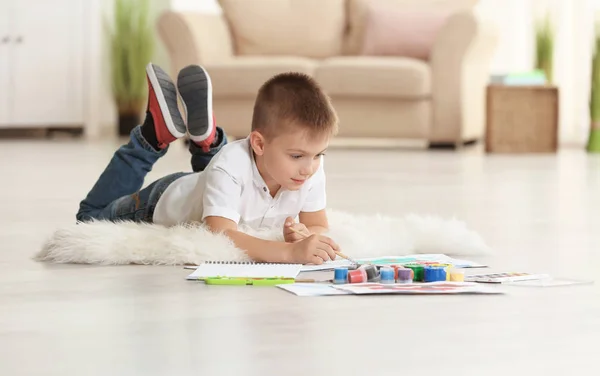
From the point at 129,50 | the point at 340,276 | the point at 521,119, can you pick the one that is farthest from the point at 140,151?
the point at 129,50

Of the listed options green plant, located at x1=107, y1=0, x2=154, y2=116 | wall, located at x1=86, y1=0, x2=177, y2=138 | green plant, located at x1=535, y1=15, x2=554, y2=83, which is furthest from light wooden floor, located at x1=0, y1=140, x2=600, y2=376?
wall, located at x1=86, y1=0, x2=177, y2=138

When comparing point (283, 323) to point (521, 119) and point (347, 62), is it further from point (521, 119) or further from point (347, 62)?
point (521, 119)

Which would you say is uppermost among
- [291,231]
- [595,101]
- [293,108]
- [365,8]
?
[365,8]

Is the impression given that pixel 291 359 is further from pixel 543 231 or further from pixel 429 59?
pixel 429 59

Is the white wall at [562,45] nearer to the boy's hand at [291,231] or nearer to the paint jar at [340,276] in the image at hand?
the boy's hand at [291,231]

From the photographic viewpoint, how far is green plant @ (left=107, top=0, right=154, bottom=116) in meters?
7.32

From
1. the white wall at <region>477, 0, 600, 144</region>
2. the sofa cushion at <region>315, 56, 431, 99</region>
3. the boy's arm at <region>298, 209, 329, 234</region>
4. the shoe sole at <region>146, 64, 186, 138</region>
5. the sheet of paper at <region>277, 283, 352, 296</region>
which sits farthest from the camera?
the white wall at <region>477, 0, 600, 144</region>

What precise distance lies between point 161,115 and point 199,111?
0.08 meters

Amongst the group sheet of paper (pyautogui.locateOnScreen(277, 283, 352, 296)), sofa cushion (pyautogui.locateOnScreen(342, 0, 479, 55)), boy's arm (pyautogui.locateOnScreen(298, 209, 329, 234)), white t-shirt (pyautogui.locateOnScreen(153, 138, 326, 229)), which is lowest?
sheet of paper (pyautogui.locateOnScreen(277, 283, 352, 296))

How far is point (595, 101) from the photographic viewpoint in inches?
239

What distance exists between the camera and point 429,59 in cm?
595

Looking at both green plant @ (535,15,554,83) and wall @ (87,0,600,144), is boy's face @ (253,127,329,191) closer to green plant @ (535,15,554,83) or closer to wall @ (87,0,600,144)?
green plant @ (535,15,554,83)

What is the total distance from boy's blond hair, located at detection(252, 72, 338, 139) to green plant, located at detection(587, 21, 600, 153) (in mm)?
4507

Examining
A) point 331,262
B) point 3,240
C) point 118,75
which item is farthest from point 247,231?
point 118,75
